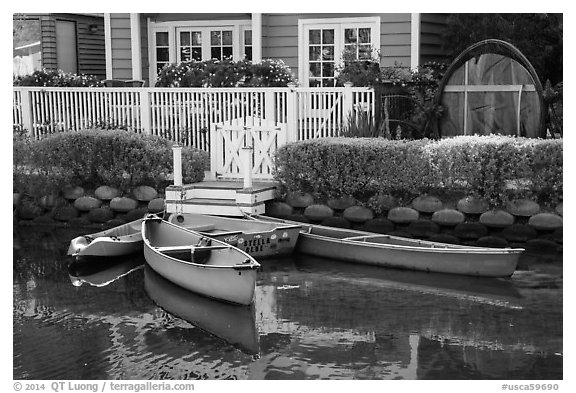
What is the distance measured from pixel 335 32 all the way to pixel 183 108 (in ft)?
13.3

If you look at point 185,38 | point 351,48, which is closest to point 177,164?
point 351,48

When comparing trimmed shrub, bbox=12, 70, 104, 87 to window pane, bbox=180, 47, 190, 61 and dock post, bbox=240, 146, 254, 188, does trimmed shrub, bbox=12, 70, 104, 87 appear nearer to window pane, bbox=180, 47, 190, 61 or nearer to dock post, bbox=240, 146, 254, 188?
window pane, bbox=180, 47, 190, 61

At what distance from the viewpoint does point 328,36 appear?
1806 cm

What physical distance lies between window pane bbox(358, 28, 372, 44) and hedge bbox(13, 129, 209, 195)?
15.4 ft

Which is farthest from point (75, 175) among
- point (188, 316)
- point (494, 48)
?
point (494, 48)

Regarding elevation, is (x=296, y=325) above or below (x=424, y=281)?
below

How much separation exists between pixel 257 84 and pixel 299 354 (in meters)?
8.19

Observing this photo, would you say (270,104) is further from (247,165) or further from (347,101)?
(247,165)

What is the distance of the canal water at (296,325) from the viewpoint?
820cm

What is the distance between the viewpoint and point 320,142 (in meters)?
13.7

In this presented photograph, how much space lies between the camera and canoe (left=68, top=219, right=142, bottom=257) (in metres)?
12.4

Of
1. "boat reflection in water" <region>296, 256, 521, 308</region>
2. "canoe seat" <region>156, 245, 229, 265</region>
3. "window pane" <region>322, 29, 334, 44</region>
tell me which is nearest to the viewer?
"boat reflection in water" <region>296, 256, 521, 308</region>

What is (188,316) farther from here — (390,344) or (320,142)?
(320,142)

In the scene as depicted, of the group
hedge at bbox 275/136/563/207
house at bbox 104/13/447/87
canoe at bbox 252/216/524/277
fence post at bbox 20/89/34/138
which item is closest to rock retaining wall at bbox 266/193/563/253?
hedge at bbox 275/136/563/207
